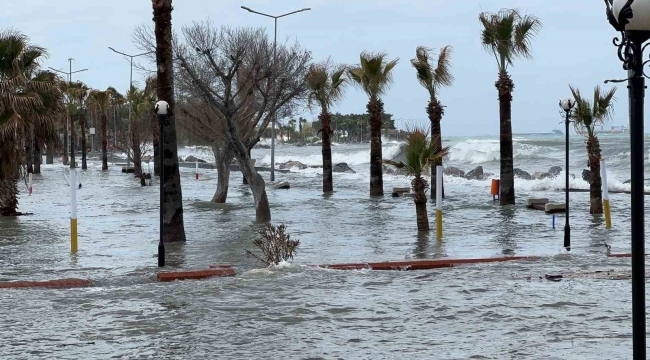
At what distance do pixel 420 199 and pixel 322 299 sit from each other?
9994 millimetres

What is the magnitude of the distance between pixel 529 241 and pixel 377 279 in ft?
23.3

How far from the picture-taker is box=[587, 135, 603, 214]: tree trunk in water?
25.7 meters

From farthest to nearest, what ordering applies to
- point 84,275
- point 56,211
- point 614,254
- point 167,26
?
point 56,211 → point 167,26 → point 614,254 → point 84,275

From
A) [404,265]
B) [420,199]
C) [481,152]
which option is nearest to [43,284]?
[404,265]

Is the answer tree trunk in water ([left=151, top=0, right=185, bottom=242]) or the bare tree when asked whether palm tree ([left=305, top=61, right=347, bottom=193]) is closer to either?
the bare tree

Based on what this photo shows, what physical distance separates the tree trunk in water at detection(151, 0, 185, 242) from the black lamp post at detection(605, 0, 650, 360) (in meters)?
13.6

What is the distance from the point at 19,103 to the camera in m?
25.7

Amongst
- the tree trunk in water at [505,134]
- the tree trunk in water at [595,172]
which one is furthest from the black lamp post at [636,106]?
the tree trunk in water at [505,134]

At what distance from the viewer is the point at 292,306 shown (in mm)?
11750

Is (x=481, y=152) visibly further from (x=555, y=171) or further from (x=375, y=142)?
(x=375, y=142)

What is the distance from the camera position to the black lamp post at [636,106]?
6379mm

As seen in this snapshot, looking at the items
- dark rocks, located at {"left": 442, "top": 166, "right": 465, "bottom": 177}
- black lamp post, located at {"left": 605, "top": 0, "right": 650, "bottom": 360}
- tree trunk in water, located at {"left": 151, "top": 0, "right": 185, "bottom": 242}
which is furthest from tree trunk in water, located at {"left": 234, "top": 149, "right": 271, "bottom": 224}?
dark rocks, located at {"left": 442, "top": 166, "right": 465, "bottom": 177}

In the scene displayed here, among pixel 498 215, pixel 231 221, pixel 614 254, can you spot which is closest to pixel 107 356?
pixel 614 254

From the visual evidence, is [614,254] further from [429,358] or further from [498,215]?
[498,215]
